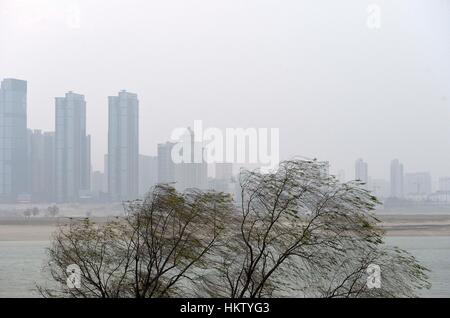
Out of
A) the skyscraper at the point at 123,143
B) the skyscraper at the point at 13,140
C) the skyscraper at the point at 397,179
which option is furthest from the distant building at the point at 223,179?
the skyscraper at the point at 13,140

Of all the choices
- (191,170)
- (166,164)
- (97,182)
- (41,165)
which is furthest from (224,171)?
(41,165)

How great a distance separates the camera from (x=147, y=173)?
127 inches

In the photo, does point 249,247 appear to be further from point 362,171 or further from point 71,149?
point 71,149

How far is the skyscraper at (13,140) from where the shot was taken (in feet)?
10.6

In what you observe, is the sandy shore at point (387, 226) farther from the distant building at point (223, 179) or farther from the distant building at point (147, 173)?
the distant building at point (223, 179)

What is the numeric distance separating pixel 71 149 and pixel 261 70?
1.01 m

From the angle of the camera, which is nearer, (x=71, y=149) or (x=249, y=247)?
(x=249, y=247)

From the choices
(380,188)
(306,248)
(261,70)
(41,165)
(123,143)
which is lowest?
(306,248)

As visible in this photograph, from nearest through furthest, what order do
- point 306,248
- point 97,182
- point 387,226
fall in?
1. point 306,248
2. point 387,226
3. point 97,182

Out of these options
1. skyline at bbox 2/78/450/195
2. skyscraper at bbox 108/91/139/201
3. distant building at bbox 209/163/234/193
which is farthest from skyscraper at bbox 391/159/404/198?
skyscraper at bbox 108/91/139/201

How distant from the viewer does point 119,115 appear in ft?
10.6

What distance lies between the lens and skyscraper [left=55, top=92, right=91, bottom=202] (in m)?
3.23
